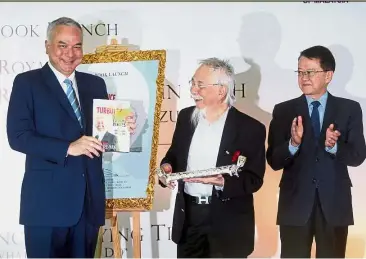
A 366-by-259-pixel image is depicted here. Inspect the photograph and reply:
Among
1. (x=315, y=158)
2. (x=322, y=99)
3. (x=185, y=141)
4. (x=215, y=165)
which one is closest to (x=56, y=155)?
(x=185, y=141)

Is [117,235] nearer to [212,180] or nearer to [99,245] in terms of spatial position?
[99,245]

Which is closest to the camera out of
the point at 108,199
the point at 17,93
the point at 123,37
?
the point at 17,93

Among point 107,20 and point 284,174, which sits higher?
point 107,20

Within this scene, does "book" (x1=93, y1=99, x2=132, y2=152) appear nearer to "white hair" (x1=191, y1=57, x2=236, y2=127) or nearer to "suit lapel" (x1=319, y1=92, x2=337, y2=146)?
"white hair" (x1=191, y1=57, x2=236, y2=127)

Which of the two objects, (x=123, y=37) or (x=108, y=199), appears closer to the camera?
(x=108, y=199)

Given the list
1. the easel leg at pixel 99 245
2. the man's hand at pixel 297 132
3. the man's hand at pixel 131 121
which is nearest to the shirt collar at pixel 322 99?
the man's hand at pixel 297 132

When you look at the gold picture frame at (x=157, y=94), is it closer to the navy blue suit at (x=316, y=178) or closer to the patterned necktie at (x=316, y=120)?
the navy blue suit at (x=316, y=178)

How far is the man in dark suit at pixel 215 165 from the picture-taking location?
10.5ft

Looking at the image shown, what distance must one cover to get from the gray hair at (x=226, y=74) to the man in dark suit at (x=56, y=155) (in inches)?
31.9

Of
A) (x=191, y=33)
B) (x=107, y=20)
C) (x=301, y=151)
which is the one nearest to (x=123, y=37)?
(x=107, y=20)

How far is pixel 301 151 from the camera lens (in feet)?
10.9

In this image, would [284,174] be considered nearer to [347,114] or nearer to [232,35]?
[347,114]

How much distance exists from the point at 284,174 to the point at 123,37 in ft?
4.28

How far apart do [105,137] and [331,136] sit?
1.32m
